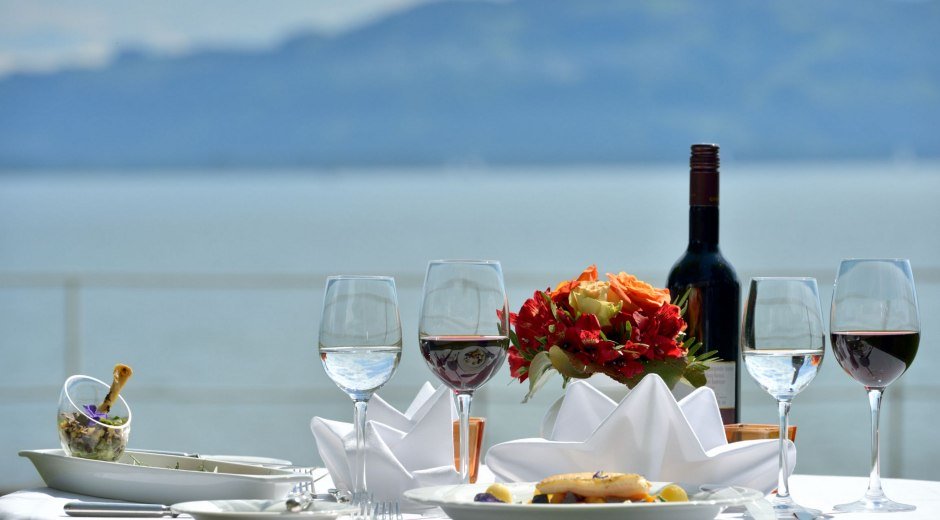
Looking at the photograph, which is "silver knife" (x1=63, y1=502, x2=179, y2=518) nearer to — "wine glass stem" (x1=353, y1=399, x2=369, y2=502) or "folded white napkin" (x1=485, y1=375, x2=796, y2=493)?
"wine glass stem" (x1=353, y1=399, x2=369, y2=502)

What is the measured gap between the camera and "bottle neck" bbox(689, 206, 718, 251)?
1705mm

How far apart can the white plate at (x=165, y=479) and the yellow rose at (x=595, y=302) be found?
1.45ft

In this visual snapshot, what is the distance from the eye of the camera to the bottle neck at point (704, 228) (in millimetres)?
1705

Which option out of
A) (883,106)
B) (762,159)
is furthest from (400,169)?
(883,106)

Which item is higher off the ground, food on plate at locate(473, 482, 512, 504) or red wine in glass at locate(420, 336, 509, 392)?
red wine in glass at locate(420, 336, 509, 392)

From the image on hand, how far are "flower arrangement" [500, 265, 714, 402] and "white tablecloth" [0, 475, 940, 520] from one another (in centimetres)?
25

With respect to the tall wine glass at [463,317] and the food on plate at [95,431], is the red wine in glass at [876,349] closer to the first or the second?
the tall wine glass at [463,317]

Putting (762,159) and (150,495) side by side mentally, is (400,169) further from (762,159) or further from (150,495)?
(150,495)

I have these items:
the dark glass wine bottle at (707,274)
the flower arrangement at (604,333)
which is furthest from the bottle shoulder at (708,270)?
the flower arrangement at (604,333)

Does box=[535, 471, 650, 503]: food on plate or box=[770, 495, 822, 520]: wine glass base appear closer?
box=[535, 471, 650, 503]: food on plate

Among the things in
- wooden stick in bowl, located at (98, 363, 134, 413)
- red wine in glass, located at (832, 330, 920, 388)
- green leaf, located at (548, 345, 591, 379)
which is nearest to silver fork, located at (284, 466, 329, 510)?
wooden stick in bowl, located at (98, 363, 134, 413)

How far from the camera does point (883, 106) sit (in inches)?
2368

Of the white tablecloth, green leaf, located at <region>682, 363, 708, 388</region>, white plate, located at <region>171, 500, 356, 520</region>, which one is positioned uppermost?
green leaf, located at <region>682, 363, 708, 388</region>

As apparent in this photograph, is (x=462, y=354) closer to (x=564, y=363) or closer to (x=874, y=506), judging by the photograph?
(x=564, y=363)
